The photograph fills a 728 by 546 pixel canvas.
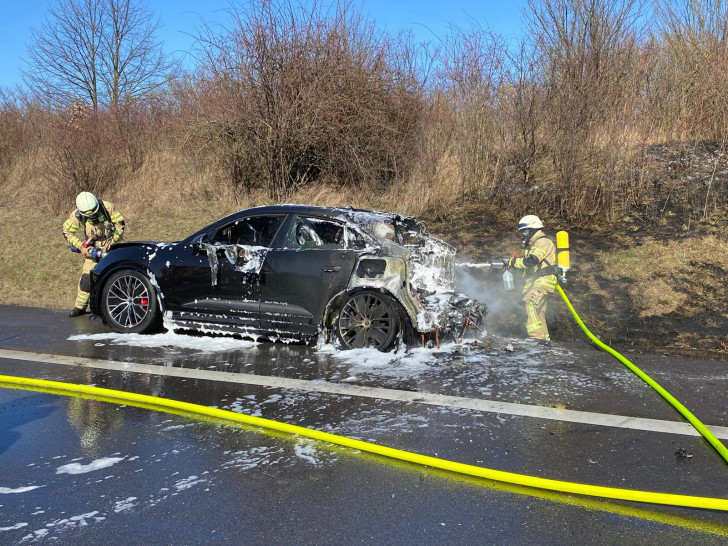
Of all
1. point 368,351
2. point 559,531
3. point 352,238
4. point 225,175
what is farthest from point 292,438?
point 225,175

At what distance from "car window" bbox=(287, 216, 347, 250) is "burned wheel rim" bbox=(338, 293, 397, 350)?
0.63 metres

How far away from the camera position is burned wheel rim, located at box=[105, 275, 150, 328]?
7.37 metres

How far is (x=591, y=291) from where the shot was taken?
29.3ft

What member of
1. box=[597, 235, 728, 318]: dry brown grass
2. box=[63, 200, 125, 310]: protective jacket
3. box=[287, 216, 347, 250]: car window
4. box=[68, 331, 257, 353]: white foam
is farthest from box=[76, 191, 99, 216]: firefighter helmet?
box=[597, 235, 728, 318]: dry brown grass

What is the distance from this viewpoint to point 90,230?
8891mm

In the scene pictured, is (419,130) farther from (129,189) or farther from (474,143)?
(129,189)

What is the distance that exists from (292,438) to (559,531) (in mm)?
1794

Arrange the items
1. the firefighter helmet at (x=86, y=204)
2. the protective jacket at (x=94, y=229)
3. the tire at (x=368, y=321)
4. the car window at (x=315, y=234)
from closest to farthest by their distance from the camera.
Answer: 1. the tire at (x=368, y=321)
2. the car window at (x=315, y=234)
3. the firefighter helmet at (x=86, y=204)
4. the protective jacket at (x=94, y=229)

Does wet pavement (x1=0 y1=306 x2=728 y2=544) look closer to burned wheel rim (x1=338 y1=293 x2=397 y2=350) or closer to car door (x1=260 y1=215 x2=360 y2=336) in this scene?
burned wheel rim (x1=338 y1=293 x2=397 y2=350)

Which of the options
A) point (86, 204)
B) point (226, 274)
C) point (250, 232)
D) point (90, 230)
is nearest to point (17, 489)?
point (226, 274)

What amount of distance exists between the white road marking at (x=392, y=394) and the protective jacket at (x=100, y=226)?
106 inches

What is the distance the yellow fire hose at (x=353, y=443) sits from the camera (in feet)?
10.6

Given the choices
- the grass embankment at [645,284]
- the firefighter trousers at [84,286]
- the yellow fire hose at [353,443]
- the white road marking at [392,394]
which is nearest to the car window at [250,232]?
the white road marking at [392,394]

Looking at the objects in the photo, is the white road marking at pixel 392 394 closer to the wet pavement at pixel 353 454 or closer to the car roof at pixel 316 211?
the wet pavement at pixel 353 454
